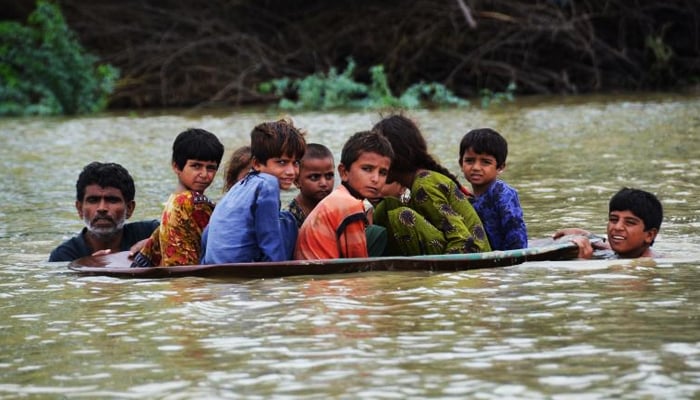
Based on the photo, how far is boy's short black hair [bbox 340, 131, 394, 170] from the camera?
6.61m

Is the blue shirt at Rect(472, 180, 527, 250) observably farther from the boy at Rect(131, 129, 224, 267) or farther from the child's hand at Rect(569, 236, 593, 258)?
the boy at Rect(131, 129, 224, 267)

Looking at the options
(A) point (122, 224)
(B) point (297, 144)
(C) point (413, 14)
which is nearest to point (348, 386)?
(B) point (297, 144)

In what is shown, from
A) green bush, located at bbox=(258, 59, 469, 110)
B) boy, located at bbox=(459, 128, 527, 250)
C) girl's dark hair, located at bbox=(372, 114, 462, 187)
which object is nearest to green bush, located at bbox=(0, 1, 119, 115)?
green bush, located at bbox=(258, 59, 469, 110)

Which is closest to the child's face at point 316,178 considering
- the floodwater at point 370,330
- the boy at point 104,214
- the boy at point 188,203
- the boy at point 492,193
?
the boy at point 188,203

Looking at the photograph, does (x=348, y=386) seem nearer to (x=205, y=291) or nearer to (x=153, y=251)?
(x=205, y=291)

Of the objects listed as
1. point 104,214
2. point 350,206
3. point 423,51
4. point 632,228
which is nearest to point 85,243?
point 104,214

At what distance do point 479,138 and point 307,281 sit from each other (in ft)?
4.62

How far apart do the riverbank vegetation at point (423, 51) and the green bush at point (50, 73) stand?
80 cm

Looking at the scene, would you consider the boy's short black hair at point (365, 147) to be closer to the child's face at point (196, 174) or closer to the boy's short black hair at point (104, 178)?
the child's face at point (196, 174)

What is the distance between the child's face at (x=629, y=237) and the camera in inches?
290

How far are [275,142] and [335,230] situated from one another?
519mm

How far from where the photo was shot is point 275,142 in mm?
6590

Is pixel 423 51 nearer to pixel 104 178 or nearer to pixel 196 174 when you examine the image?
pixel 104 178

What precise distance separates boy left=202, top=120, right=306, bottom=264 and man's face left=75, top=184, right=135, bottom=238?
1001mm
